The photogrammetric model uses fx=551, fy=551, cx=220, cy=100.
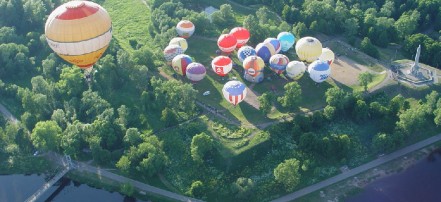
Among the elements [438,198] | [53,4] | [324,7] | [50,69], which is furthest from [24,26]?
[438,198]

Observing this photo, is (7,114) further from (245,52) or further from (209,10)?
(209,10)

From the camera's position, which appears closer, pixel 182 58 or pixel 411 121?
pixel 411 121

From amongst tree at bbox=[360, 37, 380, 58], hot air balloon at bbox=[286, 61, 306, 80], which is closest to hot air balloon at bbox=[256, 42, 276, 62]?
hot air balloon at bbox=[286, 61, 306, 80]

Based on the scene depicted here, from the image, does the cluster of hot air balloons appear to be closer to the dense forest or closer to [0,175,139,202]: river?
the dense forest

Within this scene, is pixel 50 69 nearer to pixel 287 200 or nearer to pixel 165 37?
pixel 165 37

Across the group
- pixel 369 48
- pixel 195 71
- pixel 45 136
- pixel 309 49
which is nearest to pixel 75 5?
pixel 45 136

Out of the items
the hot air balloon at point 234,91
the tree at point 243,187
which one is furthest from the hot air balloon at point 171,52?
the tree at point 243,187

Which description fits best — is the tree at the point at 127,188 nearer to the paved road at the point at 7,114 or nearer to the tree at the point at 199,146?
the tree at the point at 199,146
